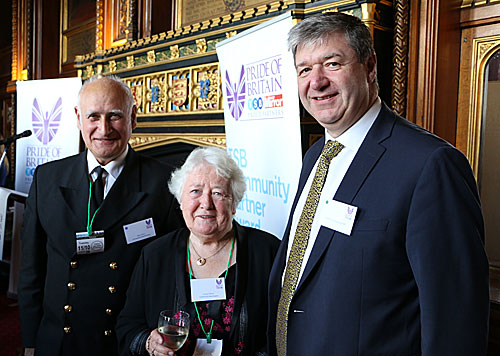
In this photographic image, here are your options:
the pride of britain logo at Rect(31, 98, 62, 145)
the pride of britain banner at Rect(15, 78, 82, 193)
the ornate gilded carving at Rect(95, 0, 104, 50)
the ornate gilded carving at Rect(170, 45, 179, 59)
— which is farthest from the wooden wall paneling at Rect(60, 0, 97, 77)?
the ornate gilded carving at Rect(170, 45, 179, 59)

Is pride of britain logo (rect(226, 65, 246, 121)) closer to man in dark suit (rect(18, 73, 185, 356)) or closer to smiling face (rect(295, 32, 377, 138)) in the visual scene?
man in dark suit (rect(18, 73, 185, 356))

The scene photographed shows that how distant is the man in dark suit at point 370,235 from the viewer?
115 cm

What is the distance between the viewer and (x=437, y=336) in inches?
45.9

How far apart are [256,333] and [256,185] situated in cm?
116

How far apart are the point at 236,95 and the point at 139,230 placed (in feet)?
4.10

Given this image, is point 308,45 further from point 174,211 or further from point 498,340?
point 498,340

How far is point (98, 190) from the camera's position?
2090 mm

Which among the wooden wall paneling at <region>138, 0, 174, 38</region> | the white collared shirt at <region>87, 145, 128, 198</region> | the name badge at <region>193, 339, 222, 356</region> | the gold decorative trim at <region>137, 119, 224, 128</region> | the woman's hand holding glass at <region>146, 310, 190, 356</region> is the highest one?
the wooden wall paneling at <region>138, 0, 174, 38</region>

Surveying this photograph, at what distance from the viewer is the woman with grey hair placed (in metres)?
1.75

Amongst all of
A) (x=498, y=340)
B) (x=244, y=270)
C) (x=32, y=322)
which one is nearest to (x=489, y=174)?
(x=498, y=340)

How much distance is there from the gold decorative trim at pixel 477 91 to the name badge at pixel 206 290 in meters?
1.81

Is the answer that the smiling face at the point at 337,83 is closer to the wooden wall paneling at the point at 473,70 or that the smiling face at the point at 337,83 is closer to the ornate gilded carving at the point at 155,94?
the wooden wall paneling at the point at 473,70

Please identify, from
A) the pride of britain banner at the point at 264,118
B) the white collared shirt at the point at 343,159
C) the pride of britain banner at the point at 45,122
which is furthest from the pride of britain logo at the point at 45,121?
the white collared shirt at the point at 343,159

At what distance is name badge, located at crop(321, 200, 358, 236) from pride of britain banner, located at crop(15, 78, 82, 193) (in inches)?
168
